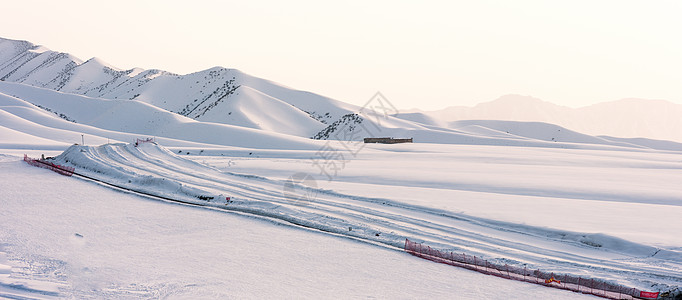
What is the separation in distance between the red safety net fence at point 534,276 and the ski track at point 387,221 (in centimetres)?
63

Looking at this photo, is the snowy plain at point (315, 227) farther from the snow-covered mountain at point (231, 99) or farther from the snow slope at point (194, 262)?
the snow-covered mountain at point (231, 99)

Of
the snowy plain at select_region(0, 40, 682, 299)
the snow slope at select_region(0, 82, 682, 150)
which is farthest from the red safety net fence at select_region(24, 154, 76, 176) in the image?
the snow slope at select_region(0, 82, 682, 150)

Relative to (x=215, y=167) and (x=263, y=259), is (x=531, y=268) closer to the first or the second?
(x=263, y=259)

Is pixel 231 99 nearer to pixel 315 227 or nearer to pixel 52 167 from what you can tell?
pixel 52 167

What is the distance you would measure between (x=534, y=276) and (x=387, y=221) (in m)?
8.29

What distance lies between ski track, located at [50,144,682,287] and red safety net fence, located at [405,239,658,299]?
629 mm

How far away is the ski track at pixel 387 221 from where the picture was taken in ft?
60.7

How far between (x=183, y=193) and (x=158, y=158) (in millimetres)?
14306

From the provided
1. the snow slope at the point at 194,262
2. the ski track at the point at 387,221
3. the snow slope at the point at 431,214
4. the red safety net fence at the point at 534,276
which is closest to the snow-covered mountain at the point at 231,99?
the snow slope at the point at 431,214

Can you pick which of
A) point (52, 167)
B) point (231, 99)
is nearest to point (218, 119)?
point (231, 99)

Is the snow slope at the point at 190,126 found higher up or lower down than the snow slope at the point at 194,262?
higher up

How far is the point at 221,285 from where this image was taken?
595 inches

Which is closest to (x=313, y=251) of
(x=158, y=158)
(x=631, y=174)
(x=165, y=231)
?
(x=165, y=231)

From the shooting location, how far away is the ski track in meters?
18.5
